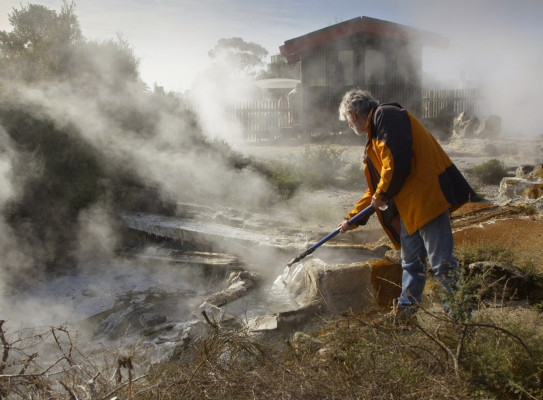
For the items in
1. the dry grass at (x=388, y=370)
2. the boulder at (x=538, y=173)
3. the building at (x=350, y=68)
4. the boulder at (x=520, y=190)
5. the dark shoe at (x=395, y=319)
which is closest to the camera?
the dry grass at (x=388, y=370)

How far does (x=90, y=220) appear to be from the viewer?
766 cm

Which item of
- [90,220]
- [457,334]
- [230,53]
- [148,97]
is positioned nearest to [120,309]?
[90,220]

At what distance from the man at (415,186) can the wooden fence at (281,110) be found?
46.7 feet

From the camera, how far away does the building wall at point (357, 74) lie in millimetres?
16375

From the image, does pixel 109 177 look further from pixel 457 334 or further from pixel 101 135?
pixel 457 334

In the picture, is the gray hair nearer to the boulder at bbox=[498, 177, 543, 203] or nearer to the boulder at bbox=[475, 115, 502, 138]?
the boulder at bbox=[498, 177, 543, 203]

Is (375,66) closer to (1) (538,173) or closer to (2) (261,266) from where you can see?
(1) (538,173)

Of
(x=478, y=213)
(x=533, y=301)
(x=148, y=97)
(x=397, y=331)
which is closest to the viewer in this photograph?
(x=397, y=331)

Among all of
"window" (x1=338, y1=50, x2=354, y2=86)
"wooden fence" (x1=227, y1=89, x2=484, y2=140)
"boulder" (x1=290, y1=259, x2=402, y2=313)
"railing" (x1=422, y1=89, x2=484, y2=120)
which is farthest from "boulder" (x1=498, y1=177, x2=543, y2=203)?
"wooden fence" (x1=227, y1=89, x2=484, y2=140)

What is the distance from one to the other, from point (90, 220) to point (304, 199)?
12.3ft

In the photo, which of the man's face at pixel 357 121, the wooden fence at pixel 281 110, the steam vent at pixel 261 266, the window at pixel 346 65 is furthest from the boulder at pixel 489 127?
the man's face at pixel 357 121

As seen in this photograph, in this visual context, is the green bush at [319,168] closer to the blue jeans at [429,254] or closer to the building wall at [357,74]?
the blue jeans at [429,254]

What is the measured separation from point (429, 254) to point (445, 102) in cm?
1598

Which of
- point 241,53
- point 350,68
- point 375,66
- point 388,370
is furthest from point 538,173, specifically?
point 241,53
